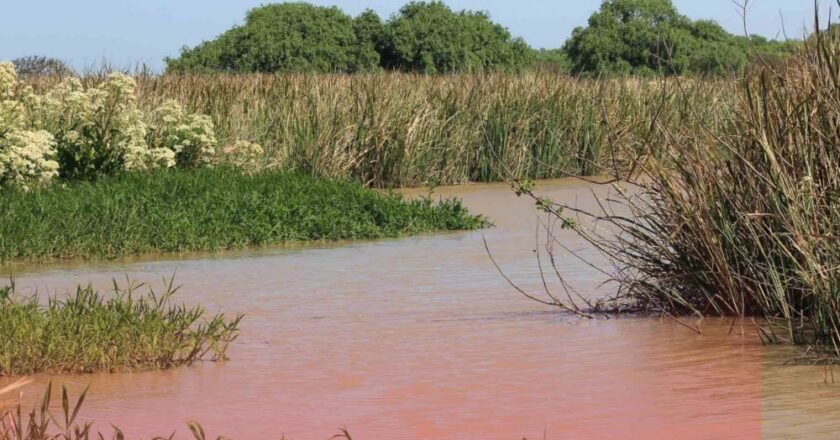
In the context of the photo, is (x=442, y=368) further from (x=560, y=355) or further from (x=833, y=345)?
(x=833, y=345)

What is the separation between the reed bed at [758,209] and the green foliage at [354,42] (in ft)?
109

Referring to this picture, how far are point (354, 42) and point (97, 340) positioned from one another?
37.3 metres

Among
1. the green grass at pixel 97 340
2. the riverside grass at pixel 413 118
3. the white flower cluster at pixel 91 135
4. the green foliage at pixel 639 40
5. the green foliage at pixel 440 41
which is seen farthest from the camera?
the green foliage at pixel 639 40

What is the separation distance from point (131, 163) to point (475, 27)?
29.7 m

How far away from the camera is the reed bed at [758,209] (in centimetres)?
754

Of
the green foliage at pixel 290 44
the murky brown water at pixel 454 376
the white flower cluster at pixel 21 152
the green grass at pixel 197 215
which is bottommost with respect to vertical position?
the murky brown water at pixel 454 376

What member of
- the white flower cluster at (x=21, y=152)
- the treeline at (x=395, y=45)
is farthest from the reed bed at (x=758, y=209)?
the treeline at (x=395, y=45)

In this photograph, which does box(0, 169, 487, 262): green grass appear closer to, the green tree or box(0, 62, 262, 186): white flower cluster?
box(0, 62, 262, 186): white flower cluster

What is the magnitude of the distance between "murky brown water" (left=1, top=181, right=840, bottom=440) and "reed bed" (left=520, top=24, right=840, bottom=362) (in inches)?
9.4

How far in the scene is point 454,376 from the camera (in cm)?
721

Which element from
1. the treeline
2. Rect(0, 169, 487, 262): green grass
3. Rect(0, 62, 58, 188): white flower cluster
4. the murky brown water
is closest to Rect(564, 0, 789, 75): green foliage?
the treeline

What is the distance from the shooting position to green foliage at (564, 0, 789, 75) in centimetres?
4631

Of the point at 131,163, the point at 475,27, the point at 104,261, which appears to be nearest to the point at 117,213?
the point at 104,261

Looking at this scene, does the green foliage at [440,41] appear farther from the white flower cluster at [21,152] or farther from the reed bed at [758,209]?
the reed bed at [758,209]
